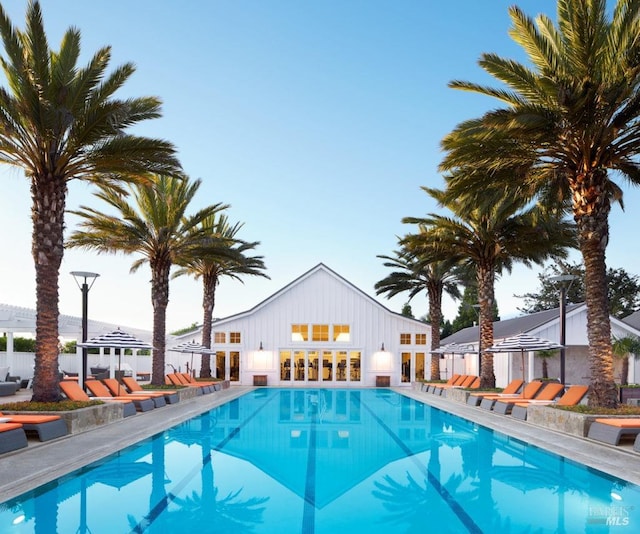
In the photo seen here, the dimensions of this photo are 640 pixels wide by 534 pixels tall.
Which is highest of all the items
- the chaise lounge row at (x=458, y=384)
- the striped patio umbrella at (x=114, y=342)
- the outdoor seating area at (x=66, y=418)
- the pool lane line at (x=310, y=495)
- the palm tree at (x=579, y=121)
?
the palm tree at (x=579, y=121)

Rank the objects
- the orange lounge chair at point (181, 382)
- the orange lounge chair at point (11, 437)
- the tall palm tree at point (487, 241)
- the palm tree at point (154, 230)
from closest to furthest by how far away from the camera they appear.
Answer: the orange lounge chair at point (11, 437)
the palm tree at point (154, 230)
the tall palm tree at point (487, 241)
the orange lounge chair at point (181, 382)

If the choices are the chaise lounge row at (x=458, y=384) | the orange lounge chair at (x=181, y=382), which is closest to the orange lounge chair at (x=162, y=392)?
the orange lounge chair at (x=181, y=382)

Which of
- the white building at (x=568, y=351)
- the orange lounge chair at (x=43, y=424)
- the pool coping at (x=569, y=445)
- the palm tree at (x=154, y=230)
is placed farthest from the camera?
the white building at (x=568, y=351)

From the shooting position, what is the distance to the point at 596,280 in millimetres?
13719

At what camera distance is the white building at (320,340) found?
36531mm

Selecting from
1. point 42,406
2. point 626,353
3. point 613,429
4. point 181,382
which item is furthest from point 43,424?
point 626,353

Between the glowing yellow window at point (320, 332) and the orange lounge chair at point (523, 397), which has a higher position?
the glowing yellow window at point (320, 332)

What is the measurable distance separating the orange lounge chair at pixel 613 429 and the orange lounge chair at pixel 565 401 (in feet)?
10.1

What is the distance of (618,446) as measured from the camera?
11.4 meters

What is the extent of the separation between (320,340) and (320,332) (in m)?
0.52

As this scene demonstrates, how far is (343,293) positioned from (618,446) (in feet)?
85.7

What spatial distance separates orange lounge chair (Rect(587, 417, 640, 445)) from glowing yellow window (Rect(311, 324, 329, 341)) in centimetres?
2506

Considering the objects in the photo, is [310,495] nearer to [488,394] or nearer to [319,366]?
[488,394]

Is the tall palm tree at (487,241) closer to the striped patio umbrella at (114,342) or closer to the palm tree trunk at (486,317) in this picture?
the palm tree trunk at (486,317)
